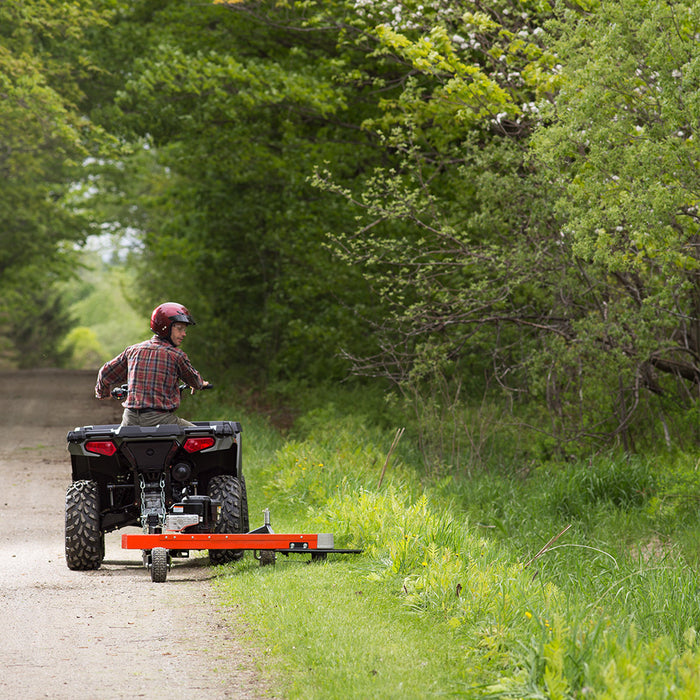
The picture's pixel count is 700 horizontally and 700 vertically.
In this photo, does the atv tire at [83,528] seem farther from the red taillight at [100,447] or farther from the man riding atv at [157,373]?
the man riding atv at [157,373]

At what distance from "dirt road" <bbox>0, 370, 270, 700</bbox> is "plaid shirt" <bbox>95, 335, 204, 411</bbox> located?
4.28 ft

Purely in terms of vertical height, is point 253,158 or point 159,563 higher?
point 253,158

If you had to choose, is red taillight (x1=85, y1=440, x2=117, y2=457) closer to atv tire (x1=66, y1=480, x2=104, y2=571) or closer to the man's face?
atv tire (x1=66, y1=480, x2=104, y2=571)

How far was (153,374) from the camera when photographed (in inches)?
316

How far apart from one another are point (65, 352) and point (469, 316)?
4003 cm

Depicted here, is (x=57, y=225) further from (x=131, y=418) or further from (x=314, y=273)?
(x=131, y=418)

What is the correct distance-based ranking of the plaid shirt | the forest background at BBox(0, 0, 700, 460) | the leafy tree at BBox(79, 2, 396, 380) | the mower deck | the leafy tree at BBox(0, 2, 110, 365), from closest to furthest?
the mower deck → the plaid shirt → the forest background at BBox(0, 0, 700, 460) → the leafy tree at BBox(79, 2, 396, 380) → the leafy tree at BBox(0, 2, 110, 365)

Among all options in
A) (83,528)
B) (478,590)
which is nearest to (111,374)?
(83,528)

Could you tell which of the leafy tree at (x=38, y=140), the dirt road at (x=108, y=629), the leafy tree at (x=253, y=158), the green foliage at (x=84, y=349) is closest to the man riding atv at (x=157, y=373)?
the dirt road at (x=108, y=629)

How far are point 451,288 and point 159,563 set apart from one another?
8320 millimetres

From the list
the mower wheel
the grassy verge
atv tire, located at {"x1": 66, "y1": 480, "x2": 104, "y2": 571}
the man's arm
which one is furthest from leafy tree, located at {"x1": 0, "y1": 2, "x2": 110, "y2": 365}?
the mower wheel

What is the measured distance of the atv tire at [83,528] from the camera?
7871 millimetres

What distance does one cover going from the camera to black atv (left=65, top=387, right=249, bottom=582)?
7.76m

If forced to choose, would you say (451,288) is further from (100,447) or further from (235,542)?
(235,542)
